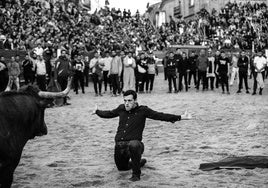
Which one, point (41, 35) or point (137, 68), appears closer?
point (137, 68)

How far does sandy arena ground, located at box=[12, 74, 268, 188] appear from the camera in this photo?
673cm

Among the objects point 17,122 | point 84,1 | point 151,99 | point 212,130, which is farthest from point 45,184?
point 84,1

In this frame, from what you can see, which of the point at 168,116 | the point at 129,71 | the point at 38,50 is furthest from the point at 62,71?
the point at 168,116

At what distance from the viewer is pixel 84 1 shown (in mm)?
47062

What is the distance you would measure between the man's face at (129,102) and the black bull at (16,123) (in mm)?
1143

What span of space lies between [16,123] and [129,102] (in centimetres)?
192

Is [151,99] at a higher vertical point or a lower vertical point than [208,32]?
lower

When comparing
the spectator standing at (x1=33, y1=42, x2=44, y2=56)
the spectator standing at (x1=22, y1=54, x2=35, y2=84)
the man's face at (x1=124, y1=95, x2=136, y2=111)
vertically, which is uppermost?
the spectator standing at (x1=33, y1=42, x2=44, y2=56)

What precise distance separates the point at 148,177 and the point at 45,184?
1.41 m

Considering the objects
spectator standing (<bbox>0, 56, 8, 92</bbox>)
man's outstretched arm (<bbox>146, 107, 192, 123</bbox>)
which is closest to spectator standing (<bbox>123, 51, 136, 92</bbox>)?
spectator standing (<bbox>0, 56, 8, 92</bbox>)

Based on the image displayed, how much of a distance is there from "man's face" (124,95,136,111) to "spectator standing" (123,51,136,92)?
12550 millimetres

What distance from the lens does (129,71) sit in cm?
1964

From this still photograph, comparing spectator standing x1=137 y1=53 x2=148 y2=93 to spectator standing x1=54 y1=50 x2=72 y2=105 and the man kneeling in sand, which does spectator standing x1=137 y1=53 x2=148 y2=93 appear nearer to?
spectator standing x1=54 y1=50 x2=72 y2=105

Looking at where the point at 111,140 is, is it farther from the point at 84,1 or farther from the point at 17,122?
the point at 84,1
